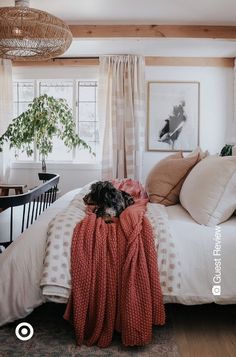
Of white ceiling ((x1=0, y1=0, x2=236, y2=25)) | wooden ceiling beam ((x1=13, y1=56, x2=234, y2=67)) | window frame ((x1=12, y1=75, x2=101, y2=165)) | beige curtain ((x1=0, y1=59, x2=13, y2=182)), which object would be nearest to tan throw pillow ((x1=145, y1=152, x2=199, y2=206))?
white ceiling ((x1=0, y1=0, x2=236, y2=25))

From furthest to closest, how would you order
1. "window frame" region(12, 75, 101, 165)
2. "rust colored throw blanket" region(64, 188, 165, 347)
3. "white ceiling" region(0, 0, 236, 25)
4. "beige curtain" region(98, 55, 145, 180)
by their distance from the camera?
1. "window frame" region(12, 75, 101, 165)
2. "beige curtain" region(98, 55, 145, 180)
3. "white ceiling" region(0, 0, 236, 25)
4. "rust colored throw blanket" region(64, 188, 165, 347)

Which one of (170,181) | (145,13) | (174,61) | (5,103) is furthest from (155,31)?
(5,103)

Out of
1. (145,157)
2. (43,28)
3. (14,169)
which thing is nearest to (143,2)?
(43,28)

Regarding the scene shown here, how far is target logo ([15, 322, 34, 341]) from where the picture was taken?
1.82 m

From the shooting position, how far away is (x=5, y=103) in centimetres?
486

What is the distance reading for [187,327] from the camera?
1951 millimetres

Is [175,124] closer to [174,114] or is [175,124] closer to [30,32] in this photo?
[174,114]

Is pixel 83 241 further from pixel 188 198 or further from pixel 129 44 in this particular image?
pixel 129 44

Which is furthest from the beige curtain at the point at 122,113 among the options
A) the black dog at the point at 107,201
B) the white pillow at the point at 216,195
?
the white pillow at the point at 216,195

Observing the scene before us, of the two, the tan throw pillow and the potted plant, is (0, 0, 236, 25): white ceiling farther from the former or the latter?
the tan throw pillow

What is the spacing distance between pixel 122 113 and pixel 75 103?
76cm

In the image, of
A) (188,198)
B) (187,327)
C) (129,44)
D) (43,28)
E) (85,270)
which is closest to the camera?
(85,270)

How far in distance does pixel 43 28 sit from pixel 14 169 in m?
2.98

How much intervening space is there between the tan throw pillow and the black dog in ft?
0.79
